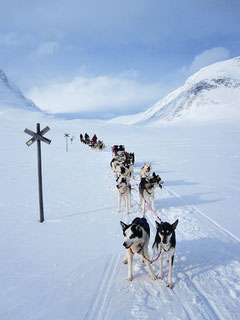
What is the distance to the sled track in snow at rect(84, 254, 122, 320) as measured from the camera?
11.0 ft

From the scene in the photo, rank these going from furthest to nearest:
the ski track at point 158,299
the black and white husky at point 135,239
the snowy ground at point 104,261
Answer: the black and white husky at point 135,239
the snowy ground at point 104,261
the ski track at point 158,299

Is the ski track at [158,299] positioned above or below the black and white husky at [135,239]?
below

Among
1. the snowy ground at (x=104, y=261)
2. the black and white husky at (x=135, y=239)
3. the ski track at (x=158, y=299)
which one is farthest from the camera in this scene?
the black and white husky at (x=135, y=239)

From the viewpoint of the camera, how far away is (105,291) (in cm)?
379

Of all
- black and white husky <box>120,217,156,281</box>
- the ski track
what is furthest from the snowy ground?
black and white husky <box>120,217,156,281</box>

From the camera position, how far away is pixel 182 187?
10234 mm

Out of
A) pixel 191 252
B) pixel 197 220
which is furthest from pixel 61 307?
pixel 197 220

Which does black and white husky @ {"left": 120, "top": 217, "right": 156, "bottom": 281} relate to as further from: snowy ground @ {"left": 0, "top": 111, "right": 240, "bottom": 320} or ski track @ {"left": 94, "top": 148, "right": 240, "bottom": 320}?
snowy ground @ {"left": 0, "top": 111, "right": 240, "bottom": 320}

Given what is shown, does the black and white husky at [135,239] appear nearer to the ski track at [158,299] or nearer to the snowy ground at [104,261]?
the ski track at [158,299]

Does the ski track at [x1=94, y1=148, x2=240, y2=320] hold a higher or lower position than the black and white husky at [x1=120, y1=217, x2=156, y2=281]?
lower

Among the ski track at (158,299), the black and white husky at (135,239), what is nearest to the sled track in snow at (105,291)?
the ski track at (158,299)

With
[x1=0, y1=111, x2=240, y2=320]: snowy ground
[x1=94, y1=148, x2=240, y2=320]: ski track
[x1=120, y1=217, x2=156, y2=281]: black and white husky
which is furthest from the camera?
[x1=120, y1=217, x2=156, y2=281]: black and white husky

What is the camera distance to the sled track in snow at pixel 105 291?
336 centimetres

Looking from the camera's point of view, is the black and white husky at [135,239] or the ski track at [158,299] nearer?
the ski track at [158,299]
